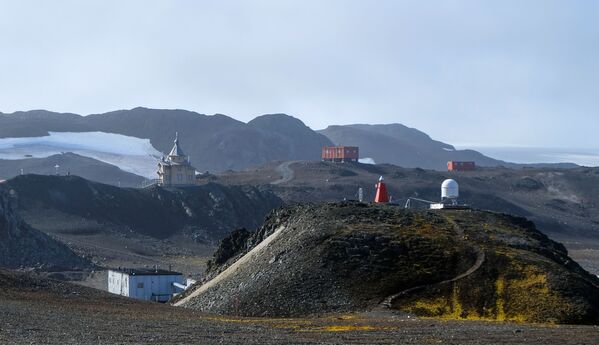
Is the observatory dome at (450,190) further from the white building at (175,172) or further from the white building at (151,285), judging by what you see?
the white building at (175,172)

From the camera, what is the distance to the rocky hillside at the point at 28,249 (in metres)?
93.9

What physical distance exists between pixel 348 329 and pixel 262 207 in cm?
10482

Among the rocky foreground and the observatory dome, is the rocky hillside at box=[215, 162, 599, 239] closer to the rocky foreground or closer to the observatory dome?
the observatory dome

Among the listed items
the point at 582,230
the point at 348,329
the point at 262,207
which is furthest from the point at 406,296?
the point at 582,230

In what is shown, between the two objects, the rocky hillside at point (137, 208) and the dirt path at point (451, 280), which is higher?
the dirt path at point (451, 280)

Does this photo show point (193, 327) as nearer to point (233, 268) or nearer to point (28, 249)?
point (233, 268)

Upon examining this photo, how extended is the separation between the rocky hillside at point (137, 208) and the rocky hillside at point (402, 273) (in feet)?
232

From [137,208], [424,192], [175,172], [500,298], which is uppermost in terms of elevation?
[175,172]

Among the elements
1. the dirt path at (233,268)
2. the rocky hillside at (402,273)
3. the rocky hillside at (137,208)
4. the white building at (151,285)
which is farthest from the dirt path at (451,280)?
the rocky hillside at (137,208)

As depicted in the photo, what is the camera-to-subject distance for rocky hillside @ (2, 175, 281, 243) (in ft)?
416

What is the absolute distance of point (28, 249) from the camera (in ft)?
318

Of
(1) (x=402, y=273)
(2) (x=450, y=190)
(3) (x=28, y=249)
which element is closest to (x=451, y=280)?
(1) (x=402, y=273)

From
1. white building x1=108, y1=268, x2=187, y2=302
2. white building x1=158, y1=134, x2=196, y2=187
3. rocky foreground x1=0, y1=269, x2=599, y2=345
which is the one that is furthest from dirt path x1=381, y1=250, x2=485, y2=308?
white building x1=158, y1=134, x2=196, y2=187

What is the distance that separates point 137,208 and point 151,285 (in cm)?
7273
